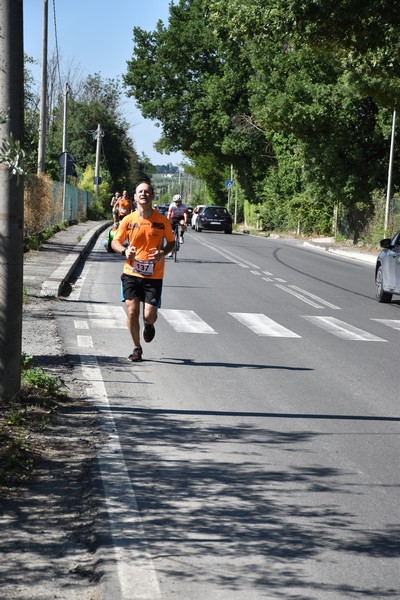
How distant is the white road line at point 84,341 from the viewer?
11760 mm

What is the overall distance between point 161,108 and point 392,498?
6347cm

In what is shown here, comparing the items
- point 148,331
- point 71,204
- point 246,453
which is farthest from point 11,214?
point 71,204

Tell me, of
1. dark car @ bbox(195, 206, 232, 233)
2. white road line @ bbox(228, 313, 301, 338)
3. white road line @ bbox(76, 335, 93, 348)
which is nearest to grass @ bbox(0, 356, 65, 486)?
white road line @ bbox(76, 335, 93, 348)

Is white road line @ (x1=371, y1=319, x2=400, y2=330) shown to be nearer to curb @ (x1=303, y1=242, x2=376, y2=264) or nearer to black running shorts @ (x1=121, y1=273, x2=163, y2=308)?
black running shorts @ (x1=121, y1=273, x2=163, y2=308)

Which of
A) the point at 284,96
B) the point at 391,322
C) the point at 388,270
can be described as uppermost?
the point at 284,96

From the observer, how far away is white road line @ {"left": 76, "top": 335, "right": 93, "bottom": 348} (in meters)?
11.8

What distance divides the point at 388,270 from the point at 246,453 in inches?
488

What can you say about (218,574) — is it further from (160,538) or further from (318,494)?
(318,494)

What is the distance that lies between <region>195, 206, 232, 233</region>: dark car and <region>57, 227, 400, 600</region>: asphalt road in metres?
40.8

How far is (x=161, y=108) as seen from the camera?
2677 inches

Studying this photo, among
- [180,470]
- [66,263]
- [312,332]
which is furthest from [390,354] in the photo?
[66,263]

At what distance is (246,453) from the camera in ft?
23.1

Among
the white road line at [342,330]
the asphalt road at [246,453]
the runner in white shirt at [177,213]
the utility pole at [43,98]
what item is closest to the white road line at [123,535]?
the asphalt road at [246,453]

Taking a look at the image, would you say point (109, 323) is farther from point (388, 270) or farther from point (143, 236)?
point (388, 270)
